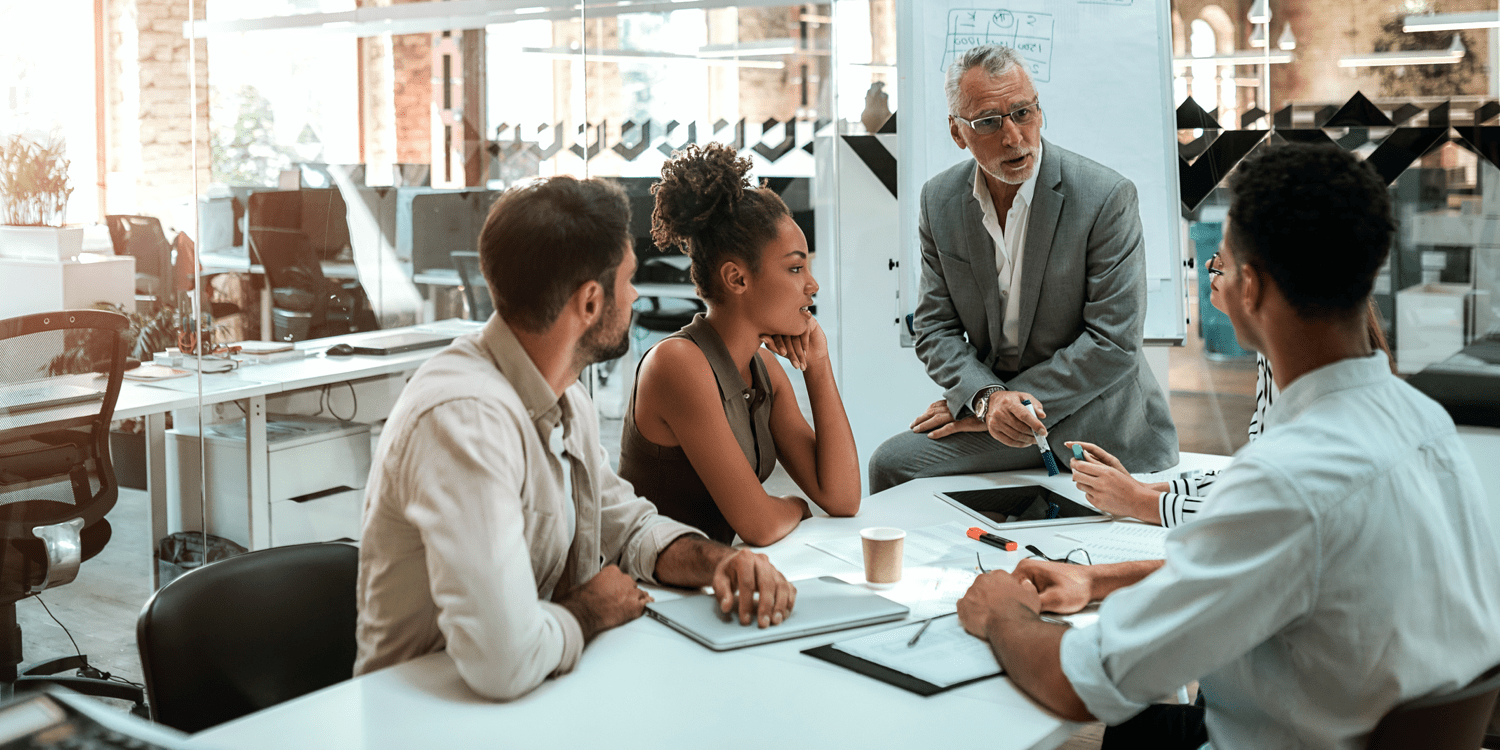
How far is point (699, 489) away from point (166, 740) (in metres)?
1.54

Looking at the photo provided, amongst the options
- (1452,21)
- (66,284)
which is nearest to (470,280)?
(66,284)

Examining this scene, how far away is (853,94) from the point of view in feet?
14.9

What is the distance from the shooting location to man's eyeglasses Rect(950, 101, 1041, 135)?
102 inches

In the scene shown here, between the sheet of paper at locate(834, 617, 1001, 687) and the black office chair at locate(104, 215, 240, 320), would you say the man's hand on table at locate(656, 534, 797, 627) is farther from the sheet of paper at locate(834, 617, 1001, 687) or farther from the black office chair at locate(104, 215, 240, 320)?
the black office chair at locate(104, 215, 240, 320)

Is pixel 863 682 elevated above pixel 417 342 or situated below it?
below

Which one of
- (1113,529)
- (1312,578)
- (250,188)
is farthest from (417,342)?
(1312,578)

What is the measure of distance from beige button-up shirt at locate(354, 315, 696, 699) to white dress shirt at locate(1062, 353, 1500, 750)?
0.62m

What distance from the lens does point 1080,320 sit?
2656 mm

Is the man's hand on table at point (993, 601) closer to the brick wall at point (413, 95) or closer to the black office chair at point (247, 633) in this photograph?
the black office chair at point (247, 633)

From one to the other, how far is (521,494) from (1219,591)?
812mm

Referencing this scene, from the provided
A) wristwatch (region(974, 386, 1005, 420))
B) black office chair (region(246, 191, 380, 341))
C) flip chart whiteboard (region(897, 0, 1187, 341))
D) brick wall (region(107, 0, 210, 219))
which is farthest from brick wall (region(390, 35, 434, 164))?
wristwatch (region(974, 386, 1005, 420))

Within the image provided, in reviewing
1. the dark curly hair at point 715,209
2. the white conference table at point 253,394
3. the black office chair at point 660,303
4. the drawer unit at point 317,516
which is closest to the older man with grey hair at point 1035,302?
the dark curly hair at point 715,209

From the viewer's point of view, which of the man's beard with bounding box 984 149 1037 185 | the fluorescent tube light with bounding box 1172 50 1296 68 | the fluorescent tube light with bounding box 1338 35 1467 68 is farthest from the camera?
the fluorescent tube light with bounding box 1172 50 1296 68

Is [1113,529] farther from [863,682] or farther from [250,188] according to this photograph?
[250,188]
